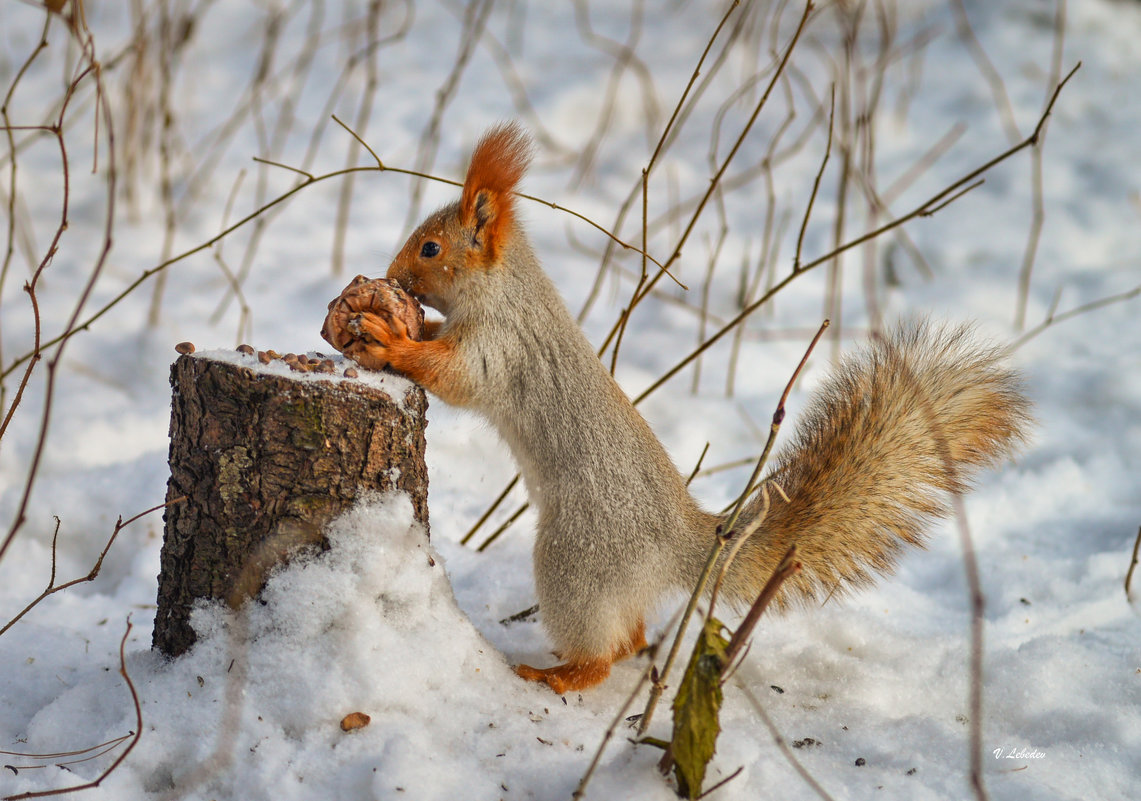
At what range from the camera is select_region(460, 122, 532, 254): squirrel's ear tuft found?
2066 millimetres

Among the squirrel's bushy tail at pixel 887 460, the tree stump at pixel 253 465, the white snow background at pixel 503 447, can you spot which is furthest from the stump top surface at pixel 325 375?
the squirrel's bushy tail at pixel 887 460

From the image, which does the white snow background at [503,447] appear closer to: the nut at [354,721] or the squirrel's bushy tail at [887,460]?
the nut at [354,721]

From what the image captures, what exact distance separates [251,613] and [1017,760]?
4.75ft

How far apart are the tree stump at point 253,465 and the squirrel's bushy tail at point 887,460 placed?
0.84m

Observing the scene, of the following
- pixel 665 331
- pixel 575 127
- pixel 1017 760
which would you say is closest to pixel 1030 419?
pixel 1017 760

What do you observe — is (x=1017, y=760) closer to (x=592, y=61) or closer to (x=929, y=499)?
(x=929, y=499)

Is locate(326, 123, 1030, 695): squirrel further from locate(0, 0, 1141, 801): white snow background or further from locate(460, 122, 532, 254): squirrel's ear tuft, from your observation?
locate(0, 0, 1141, 801): white snow background

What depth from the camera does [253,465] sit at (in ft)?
5.40

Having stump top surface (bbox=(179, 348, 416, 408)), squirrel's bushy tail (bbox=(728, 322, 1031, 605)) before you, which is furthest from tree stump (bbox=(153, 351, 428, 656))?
squirrel's bushy tail (bbox=(728, 322, 1031, 605))

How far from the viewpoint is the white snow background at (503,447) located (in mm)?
1581

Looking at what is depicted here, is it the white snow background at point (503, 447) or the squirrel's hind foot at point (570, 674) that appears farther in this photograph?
the squirrel's hind foot at point (570, 674)

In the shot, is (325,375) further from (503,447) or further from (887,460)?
(887,460)

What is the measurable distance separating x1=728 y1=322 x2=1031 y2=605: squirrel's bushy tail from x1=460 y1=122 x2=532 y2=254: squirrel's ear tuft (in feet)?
2.88

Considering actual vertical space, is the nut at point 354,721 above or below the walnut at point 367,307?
below
